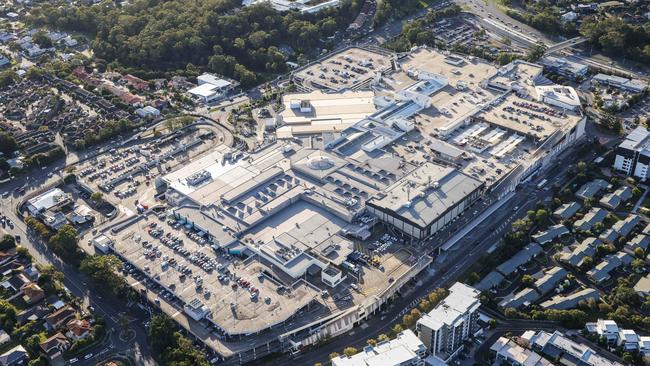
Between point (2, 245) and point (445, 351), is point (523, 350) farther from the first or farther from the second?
point (2, 245)

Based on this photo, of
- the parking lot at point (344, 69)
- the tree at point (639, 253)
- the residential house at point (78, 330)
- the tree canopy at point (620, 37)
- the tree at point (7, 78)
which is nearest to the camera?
the residential house at point (78, 330)

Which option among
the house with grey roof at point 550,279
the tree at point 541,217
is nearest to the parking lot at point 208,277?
the house with grey roof at point 550,279

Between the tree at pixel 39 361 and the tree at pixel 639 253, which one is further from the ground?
the tree at pixel 39 361

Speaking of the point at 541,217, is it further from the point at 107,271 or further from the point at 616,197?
the point at 107,271

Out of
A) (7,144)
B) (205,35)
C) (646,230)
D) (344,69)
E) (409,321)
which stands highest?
(205,35)

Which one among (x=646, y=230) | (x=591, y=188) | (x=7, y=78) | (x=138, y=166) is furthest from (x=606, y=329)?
(x=7, y=78)

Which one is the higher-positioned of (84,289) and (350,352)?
(350,352)

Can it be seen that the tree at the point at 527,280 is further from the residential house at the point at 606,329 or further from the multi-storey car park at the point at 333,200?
the multi-storey car park at the point at 333,200
